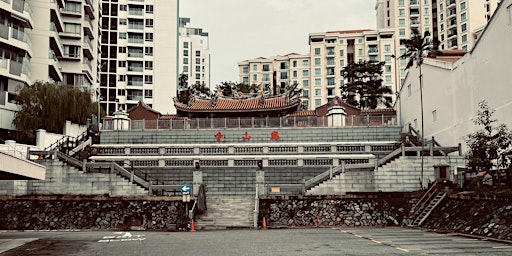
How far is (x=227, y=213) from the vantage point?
109 feet

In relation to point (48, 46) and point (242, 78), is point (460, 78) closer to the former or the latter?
point (48, 46)

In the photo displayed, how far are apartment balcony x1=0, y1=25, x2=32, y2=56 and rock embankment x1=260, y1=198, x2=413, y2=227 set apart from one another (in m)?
30.2

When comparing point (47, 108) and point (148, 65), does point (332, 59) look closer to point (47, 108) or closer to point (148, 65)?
point (148, 65)

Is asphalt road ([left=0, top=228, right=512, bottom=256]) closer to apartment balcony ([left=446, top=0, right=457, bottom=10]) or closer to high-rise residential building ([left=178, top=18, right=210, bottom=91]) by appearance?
apartment balcony ([left=446, top=0, right=457, bottom=10])

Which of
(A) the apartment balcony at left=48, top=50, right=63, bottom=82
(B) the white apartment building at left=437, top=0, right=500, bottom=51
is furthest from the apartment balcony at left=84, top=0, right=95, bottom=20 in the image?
(B) the white apartment building at left=437, top=0, right=500, bottom=51

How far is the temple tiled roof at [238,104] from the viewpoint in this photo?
173ft

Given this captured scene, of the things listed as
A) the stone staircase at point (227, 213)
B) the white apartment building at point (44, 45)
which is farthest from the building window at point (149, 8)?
the stone staircase at point (227, 213)

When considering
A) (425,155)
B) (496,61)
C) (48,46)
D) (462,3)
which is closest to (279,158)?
(425,155)

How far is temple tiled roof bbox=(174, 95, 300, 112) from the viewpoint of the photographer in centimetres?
5269

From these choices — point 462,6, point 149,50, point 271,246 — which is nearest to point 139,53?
point 149,50

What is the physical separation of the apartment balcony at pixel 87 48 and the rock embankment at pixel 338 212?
45.6 metres

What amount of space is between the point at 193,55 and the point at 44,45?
10601 centimetres

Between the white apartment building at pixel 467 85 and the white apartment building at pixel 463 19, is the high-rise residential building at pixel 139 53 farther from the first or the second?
the white apartment building at pixel 463 19

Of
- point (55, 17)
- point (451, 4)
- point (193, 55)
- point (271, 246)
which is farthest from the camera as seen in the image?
point (193, 55)
